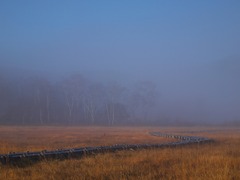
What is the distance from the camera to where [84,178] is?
11.6 meters

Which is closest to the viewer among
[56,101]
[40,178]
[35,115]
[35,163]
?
[40,178]

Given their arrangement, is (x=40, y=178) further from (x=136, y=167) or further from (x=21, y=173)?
(x=136, y=167)

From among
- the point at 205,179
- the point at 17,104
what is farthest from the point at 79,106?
the point at 205,179

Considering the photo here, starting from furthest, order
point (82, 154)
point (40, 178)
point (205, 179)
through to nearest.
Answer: point (82, 154), point (40, 178), point (205, 179)

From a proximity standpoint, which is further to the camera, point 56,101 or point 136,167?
point 56,101

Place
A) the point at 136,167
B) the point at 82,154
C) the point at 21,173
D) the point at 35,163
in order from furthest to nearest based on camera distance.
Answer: the point at 82,154, the point at 35,163, the point at 136,167, the point at 21,173

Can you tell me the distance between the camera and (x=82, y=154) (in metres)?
19.0

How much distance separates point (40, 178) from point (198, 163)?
6.94 m

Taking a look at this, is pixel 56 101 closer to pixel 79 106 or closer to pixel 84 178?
pixel 79 106

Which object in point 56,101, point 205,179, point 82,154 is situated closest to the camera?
point 205,179

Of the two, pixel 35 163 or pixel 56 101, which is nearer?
pixel 35 163

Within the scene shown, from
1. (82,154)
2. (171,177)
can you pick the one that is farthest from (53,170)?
(82,154)

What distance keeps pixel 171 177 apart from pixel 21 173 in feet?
18.3

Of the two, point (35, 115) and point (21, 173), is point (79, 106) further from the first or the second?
point (21, 173)
